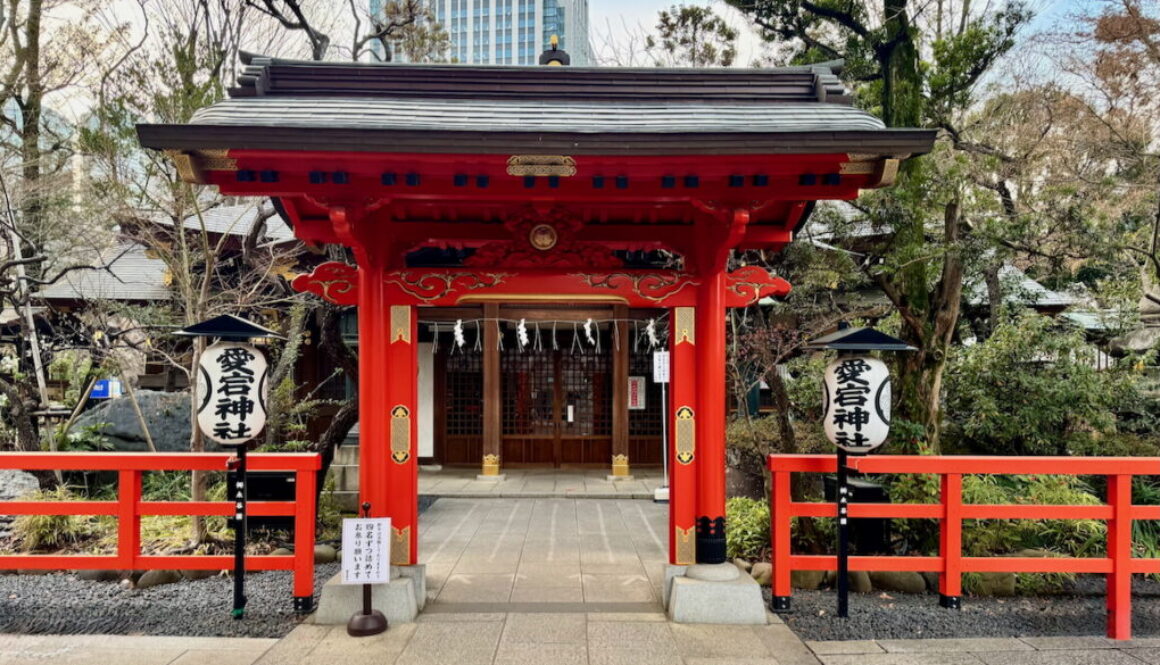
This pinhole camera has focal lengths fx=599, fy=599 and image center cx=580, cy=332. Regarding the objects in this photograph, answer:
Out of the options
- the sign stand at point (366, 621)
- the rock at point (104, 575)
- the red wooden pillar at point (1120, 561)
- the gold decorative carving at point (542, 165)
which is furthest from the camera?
the rock at point (104, 575)

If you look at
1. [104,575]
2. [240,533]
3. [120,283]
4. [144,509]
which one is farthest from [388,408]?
[120,283]

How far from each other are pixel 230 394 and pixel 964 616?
5820mm

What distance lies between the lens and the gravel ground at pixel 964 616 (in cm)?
443

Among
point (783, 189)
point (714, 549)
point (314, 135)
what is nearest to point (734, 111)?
point (783, 189)

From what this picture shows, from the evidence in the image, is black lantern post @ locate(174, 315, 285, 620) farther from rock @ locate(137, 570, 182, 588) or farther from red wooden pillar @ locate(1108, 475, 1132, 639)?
red wooden pillar @ locate(1108, 475, 1132, 639)

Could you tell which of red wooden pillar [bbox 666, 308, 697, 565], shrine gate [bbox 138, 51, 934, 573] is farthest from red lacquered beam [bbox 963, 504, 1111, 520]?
shrine gate [bbox 138, 51, 934, 573]

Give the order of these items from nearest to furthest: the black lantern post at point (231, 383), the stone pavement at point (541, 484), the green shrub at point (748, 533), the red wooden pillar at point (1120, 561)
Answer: the black lantern post at point (231, 383)
the red wooden pillar at point (1120, 561)
the green shrub at point (748, 533)
the stone pavement at point (541, 484)

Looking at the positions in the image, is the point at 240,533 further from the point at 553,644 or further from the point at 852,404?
the point at 852,404

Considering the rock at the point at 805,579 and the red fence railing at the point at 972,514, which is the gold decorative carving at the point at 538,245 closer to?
the red fence railing at the point at 972,514

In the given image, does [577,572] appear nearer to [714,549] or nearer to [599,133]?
[714,549]

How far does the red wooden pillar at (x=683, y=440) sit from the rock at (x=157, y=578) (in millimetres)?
4481

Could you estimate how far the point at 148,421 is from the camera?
905 centimetres

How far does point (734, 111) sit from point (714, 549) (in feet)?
11.0

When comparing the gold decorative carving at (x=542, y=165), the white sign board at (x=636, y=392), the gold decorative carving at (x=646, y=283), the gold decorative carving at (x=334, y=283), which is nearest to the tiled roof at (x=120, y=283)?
the gold decorative carving at (x=334, y=283)
